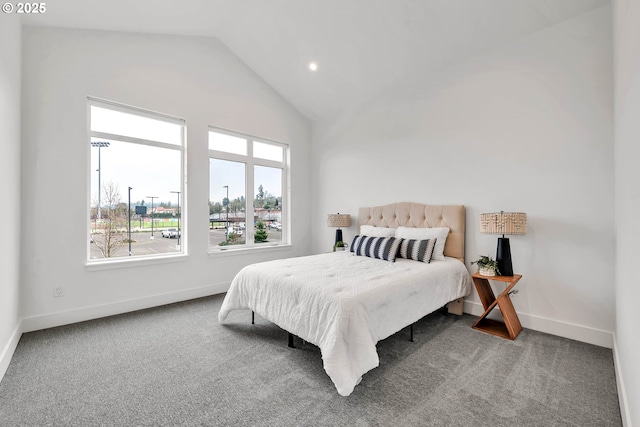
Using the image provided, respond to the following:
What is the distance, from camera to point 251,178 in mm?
4543

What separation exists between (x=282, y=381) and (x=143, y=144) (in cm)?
317

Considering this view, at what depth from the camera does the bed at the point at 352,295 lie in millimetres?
1824

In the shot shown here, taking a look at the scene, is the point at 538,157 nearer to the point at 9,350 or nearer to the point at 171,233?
the point at 171,233

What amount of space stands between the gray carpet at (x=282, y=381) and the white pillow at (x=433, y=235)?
812 mm

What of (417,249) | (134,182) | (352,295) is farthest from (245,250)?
(352,295)

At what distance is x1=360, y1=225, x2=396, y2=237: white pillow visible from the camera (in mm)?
3670

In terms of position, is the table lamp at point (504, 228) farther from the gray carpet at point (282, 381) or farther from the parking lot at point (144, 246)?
the parking lot at point (144, 246)

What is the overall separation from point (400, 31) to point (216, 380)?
3.68 meters

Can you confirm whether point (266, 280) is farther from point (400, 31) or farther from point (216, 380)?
point (400, 31)

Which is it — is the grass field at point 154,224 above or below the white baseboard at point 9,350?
above

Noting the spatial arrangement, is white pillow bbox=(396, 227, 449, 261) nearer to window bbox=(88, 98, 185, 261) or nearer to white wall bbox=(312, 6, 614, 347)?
white wall bbox=(312, 6, 614, 347)

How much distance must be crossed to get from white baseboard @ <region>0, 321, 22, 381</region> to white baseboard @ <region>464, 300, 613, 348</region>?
4.17 m

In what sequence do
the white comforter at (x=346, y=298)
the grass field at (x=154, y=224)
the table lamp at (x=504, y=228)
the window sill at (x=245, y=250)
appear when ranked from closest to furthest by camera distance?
the white comforter at (x=346, y=298)
the table lamp at (x=504, y=228)
the grass field at (x=154, y=224)
the window sill at (x=245, y=250)

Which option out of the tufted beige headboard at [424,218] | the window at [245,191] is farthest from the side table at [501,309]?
the window at [245,191]
